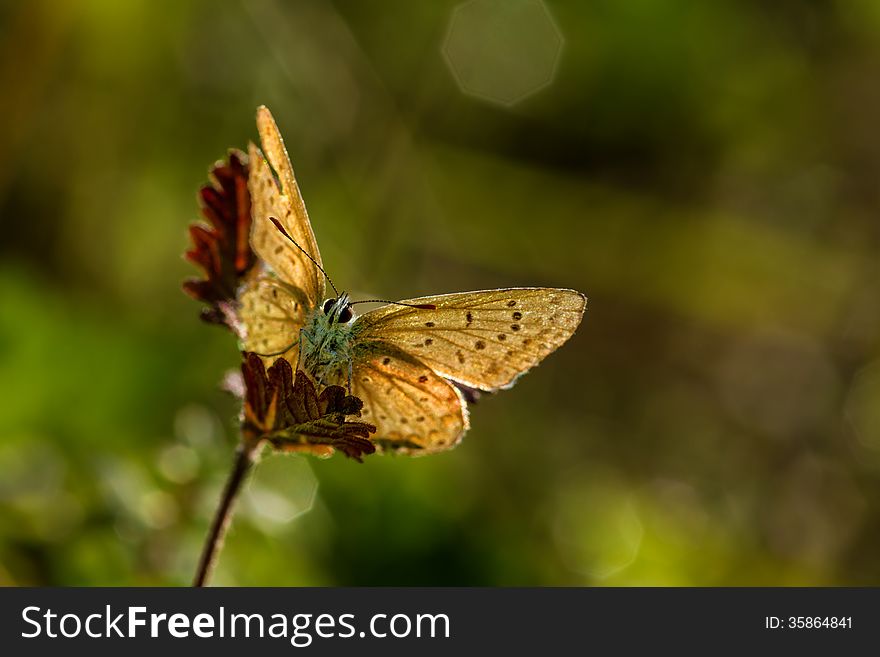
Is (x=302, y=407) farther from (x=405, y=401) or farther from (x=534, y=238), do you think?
(x=534, y=238)

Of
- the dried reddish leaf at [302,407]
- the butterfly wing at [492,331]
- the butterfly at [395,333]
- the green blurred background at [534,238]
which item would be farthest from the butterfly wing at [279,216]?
the green blurred background at [534,238]

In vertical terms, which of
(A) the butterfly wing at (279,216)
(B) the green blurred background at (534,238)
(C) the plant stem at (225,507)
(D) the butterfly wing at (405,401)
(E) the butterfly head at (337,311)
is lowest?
(C) the plant stem at (225,507)

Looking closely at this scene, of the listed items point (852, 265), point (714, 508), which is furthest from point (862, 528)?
point (852, 265)

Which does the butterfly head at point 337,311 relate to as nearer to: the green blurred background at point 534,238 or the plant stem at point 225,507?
the plant stem at point 225,507

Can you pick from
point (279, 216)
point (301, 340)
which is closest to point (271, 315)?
point (301, 340)

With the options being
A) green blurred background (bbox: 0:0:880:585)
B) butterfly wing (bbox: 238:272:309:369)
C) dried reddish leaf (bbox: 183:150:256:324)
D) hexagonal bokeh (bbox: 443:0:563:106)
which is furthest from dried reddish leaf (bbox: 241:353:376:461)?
hexagonal bokeh (bbox: 443:0:563:106)

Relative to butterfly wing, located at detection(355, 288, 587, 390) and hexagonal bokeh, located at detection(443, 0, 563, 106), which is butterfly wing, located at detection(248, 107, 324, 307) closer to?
butterfly wing, located at detection(355, 288, 587, 390)
